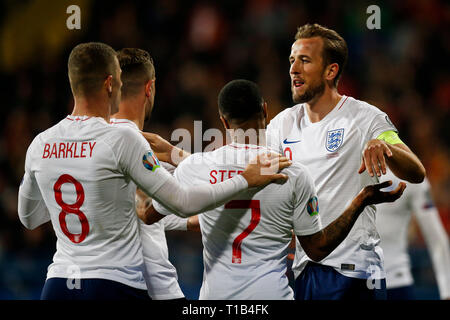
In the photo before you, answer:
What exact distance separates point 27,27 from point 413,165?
8549mm

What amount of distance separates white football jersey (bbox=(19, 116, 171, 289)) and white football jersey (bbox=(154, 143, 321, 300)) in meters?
0.35

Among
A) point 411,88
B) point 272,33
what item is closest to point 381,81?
point 411,88

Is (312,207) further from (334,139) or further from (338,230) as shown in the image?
(334,139)

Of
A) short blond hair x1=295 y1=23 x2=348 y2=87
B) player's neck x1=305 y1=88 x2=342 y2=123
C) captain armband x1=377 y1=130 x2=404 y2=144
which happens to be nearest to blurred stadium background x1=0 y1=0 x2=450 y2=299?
player's neck x1=305 y1=88 x2=342 y2=123

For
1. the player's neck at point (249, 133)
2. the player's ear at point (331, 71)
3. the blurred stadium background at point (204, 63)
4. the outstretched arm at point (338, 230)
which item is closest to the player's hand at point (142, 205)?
the player's neck at point (249, 133)

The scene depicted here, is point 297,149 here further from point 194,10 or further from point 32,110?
point 194,10

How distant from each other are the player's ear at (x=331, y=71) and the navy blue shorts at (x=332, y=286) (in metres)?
1.24

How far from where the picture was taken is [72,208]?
3078 millimetres

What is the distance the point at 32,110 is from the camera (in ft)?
30.1

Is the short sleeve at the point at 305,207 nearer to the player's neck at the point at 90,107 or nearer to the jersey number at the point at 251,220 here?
the jersey number at the point at 251,220

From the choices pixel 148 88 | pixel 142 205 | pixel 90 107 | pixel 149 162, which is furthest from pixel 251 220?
pixel 148 88

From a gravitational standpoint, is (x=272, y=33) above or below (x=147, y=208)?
above

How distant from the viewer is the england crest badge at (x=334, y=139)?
154 inches
